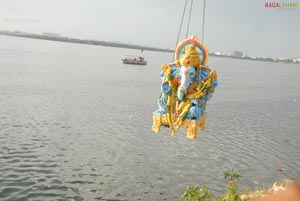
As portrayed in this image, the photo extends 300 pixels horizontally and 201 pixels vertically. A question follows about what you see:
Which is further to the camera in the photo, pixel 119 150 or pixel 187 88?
pixel 119 150

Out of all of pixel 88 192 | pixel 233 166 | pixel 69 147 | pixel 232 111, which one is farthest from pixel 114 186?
pixel 232 111

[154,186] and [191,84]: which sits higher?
[191,84]

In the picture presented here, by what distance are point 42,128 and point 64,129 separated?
5.40 feet

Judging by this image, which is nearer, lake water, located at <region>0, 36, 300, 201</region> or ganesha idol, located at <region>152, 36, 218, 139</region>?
ganesha idol, located at <region>152, 36, 218, 139</region>

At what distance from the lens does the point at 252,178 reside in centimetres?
2078

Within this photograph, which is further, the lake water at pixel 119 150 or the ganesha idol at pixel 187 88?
the lake water at pixel 119 150

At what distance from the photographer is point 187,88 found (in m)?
9.05

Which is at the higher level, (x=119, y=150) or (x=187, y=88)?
(x=187, y=88)

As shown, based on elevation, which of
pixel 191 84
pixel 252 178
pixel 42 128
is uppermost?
pixel 191 84

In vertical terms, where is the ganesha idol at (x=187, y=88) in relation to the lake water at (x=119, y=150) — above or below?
above

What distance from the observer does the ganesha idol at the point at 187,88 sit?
881cm

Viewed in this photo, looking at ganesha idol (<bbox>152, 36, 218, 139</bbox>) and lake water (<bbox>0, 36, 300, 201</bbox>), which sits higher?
ganesha idol (<bbox>152, 36, 218, 139</bbox>)

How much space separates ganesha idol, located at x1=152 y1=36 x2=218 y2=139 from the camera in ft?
28.9

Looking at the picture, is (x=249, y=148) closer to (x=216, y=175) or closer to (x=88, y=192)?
(x=216, y=175)
